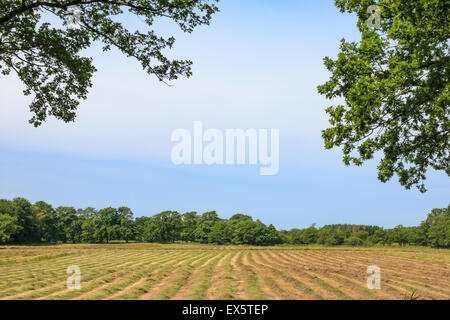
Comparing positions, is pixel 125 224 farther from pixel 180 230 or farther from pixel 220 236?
pixel 220 236

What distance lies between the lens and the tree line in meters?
118

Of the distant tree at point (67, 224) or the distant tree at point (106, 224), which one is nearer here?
the distant tree at point (106, 224)

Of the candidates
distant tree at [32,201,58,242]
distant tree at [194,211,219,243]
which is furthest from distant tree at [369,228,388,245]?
distant tree at [32,201,58,242]

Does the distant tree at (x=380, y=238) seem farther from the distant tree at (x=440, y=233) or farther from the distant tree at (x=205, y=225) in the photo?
the distant tree at (x=205, y=225)

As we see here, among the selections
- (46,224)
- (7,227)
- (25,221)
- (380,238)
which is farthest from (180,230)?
(380,238)

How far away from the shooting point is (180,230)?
135750 millimetres

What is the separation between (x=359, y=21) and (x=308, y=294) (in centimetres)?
1318

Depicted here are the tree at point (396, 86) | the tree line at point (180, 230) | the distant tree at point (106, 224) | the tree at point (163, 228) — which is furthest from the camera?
the tree at point (163, 228)

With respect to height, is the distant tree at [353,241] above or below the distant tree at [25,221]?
below

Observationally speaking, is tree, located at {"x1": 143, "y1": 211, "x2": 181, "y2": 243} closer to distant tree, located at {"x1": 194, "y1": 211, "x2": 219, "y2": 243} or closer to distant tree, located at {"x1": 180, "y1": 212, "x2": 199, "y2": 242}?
distant tree, located at {"x1": 180, "y1": 212, "x2": 199, "y2": 242}

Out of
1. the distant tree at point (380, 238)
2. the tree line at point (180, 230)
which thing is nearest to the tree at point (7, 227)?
the tree line at point (180, 230)

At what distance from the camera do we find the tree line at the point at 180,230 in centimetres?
11825

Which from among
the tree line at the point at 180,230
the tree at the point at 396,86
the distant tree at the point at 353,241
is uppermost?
the tree at the point at 396,86
